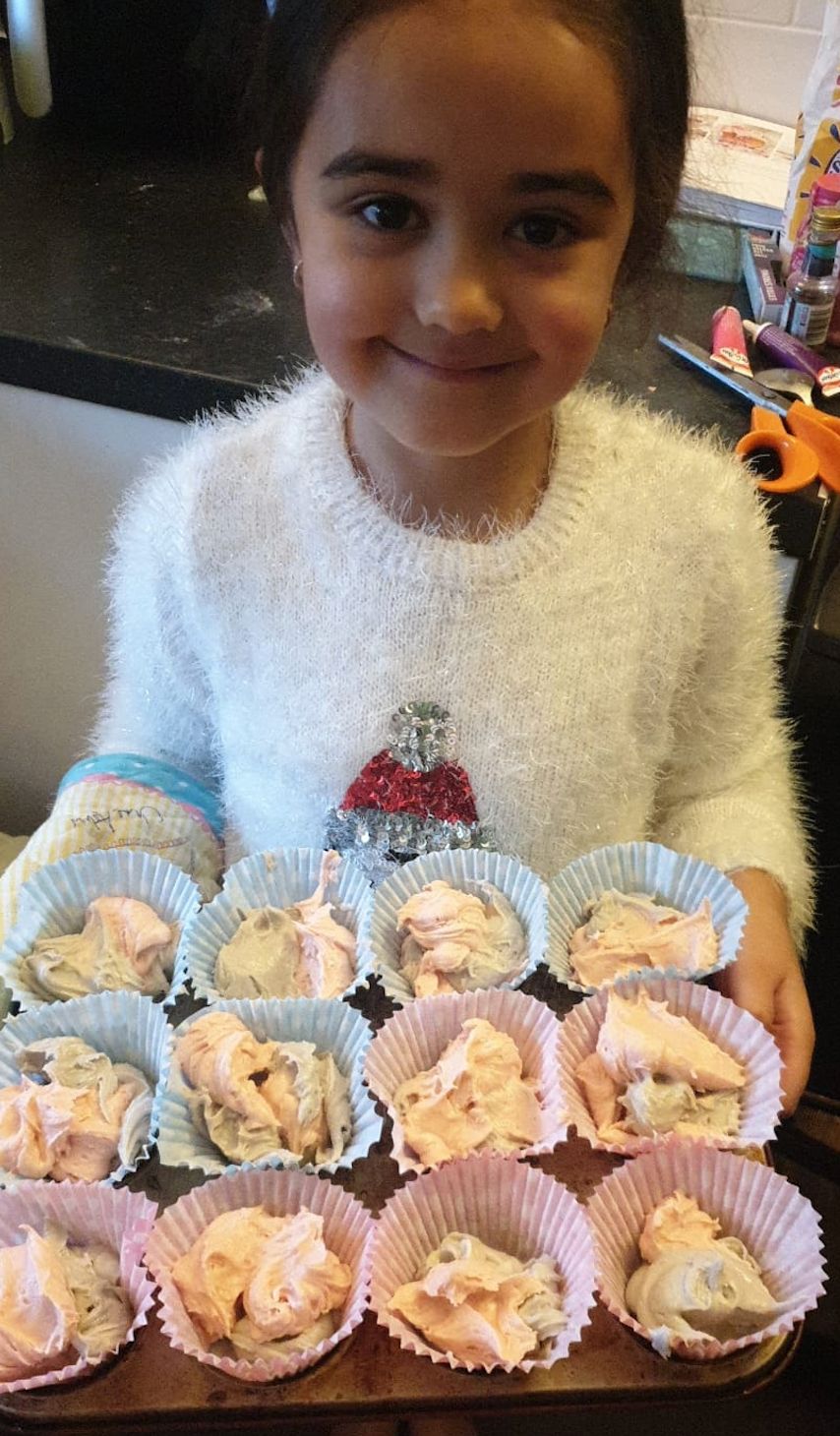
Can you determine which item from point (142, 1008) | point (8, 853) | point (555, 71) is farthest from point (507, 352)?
point (8, 853)

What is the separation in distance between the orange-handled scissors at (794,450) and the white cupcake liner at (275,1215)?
726 mm

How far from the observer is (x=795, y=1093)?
0.74 metres

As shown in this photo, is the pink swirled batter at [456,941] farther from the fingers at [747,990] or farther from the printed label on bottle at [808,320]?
the printed label on bottle at [808,320]

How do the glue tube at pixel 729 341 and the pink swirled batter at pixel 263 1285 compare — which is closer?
the pink swirled batter at pixel 263 1285

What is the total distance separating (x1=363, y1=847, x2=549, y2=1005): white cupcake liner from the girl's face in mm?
270

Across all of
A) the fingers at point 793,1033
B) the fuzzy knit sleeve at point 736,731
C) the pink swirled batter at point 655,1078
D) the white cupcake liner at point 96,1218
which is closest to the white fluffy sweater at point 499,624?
the fuzzy knit sleeve at point 736,731

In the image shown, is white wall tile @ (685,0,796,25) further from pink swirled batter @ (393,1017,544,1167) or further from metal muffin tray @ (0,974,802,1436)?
metal muffin tray @ (0,974,802,1436)

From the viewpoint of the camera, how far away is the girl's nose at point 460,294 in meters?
0.61

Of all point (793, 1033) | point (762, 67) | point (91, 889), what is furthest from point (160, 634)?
point (762, 67)

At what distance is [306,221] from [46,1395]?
64 centimetres

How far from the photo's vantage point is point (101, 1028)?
28.0 inches

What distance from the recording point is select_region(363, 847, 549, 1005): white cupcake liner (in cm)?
74

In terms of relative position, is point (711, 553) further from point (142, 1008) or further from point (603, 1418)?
point (603, 1418)

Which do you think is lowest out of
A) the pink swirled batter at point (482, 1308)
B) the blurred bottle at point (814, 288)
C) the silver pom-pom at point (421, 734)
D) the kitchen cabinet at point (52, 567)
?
the kitchen cabinet at point (52, 567)
